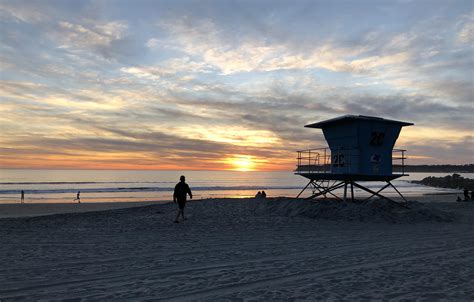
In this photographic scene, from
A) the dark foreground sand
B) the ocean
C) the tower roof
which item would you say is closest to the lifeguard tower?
the tower roof

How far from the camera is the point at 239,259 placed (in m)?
9.85

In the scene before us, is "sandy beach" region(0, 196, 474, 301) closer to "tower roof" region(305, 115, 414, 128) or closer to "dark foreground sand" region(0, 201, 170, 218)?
"tower roof" region(305, 115, 414, 128)

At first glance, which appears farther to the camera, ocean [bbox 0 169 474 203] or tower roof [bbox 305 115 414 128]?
ocean [bbox 0 169 474 203]

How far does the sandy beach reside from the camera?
702 centimetres

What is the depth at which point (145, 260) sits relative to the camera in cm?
970

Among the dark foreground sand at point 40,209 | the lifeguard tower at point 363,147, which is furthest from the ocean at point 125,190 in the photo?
the lifeguard tower at point 363,147

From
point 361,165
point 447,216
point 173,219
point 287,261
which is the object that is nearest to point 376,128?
point 361,165

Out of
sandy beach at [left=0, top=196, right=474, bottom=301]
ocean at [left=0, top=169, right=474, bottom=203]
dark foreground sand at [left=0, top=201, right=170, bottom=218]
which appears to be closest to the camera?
sandy beach at [left=0, top=196, right=474, bottom=301]

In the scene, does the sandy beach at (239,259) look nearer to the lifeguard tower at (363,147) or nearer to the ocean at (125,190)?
the lifeguard tower at (363,147)

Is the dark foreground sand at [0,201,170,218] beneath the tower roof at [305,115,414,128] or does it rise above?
beneath

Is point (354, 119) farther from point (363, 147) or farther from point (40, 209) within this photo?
point (40, 209)

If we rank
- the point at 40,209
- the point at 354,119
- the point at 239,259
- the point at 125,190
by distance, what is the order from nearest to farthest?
the point at 239,259 → the point at 354,119 → the point at 40,209 → the point at 125,190

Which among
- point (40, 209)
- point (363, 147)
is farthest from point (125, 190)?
point (363, 147)

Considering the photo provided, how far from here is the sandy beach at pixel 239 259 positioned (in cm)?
702
